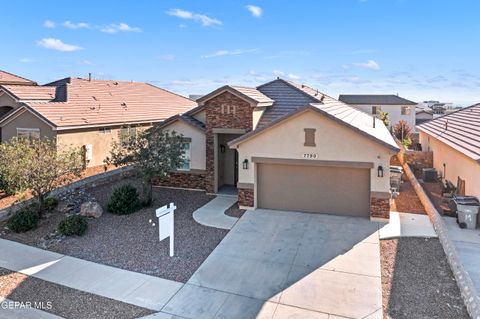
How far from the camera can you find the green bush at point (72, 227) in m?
11.9

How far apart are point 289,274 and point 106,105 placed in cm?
2056

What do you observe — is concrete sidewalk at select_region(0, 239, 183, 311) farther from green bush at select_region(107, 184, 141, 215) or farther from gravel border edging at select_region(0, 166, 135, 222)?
green bush at select_region(107, 184, 141, 215)

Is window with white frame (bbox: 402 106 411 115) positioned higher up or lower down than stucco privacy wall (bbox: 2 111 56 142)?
higher up

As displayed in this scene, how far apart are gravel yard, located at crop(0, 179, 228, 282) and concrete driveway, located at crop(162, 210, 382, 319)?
0.57 m

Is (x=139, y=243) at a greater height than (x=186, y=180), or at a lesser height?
lesser

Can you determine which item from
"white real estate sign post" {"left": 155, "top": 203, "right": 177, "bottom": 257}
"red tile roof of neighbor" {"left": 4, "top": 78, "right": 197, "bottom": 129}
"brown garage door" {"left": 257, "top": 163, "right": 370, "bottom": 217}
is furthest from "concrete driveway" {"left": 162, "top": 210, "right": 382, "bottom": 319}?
"red tile roof of neighbor" {"left": 4, "top": 78, "right": 197, "bottom": 129}

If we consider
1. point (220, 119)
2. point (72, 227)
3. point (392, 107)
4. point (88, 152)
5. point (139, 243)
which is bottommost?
point (139, 243)

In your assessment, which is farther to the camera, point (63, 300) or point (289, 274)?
point (289, 274)

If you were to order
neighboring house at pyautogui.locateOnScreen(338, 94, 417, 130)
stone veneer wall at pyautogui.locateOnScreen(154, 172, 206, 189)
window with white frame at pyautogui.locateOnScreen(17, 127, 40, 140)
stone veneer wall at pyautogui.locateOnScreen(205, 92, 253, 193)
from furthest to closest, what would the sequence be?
neighboring house at pyautogui.locateOnScreen(338, 94, 417, 130)
window with white frame at pyautogui.locateOnScreen(17, 127, 40, 140)
stone veneer wall at pyautogui.locateOnScreen(154, 172, 206, 189)
stone veneer wall at pyautogui.locateOnScreen(205, 92, 253, 193)

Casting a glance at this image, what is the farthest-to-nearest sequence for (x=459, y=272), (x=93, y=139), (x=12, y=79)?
(x=12, y=79)
(x=93, y=139)
(x=459, y=272)

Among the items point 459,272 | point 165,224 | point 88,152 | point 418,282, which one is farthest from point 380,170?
point 88,152

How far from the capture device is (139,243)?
37.6 feet

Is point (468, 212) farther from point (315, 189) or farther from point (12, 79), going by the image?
point (12, 79)

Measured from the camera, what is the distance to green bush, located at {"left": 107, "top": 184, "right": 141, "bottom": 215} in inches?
557
